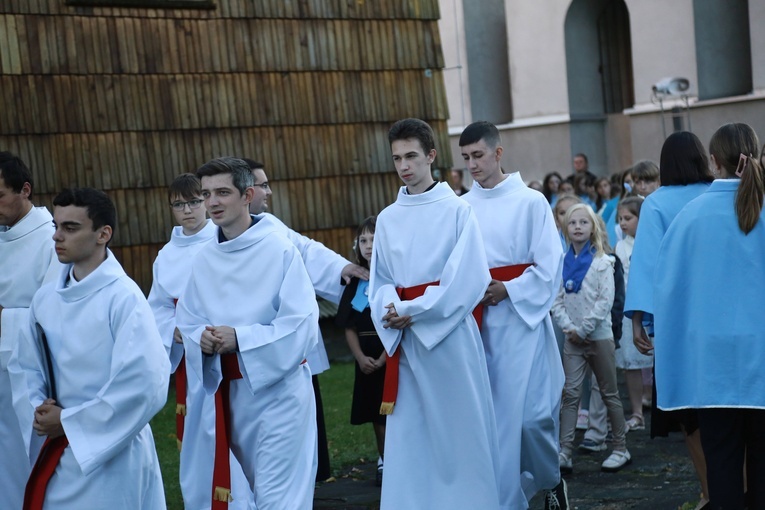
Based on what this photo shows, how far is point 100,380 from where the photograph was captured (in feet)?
14.5

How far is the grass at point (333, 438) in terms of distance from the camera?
7970mm

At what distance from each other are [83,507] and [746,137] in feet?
10.5

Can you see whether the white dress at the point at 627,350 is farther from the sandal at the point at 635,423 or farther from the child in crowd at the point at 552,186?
the child in crowd at the point at 552,186

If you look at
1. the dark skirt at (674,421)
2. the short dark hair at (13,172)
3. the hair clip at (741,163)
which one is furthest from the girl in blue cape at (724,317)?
the short dark hair at (13,172)

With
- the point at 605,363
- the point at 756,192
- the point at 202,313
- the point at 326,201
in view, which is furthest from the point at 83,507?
the point at 326,201

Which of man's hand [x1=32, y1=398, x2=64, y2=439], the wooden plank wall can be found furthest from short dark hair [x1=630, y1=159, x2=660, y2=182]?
man's hand [x1=32, y1=398, x2=64, y2=439]

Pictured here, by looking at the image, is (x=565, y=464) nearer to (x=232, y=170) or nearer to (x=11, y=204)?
(x=232, y=170)

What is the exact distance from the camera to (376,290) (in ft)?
20.2

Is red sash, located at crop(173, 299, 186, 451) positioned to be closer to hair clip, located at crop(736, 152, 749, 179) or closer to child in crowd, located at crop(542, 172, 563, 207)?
hair clip, located at crop(736, 152, 749, 179)

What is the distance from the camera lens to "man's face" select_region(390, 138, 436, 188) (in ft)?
19.6

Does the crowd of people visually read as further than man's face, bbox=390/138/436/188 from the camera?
No

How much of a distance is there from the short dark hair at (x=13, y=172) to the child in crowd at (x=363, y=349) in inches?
95.2

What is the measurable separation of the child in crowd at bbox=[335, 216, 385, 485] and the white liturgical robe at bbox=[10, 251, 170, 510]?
2.96 meters

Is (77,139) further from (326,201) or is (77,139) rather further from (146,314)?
(146,314)
